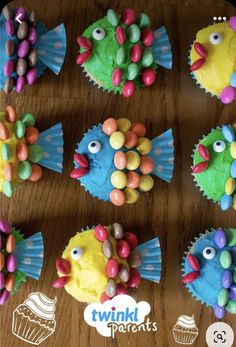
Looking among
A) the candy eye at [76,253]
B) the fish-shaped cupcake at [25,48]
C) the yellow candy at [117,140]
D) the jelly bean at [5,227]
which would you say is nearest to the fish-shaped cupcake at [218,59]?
the yellow candy at [117,140]

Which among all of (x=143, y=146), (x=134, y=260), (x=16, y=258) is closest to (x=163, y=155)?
(x=143, y=146)

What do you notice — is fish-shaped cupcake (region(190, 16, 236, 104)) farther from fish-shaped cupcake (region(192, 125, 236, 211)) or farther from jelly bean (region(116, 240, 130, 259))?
jelly bean (region(116, 240, 130, 259))

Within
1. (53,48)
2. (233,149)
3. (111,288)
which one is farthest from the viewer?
(53,48)

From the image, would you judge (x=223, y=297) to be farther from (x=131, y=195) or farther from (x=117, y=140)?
(x=117, y=140)

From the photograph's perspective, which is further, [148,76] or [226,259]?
[148,76]

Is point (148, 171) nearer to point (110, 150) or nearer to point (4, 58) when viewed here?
point (110, 150)

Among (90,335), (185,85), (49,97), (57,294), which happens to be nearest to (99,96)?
(49,97)

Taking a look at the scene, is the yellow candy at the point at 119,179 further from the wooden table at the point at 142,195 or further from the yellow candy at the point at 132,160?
the wooden table at the point at 142,195
